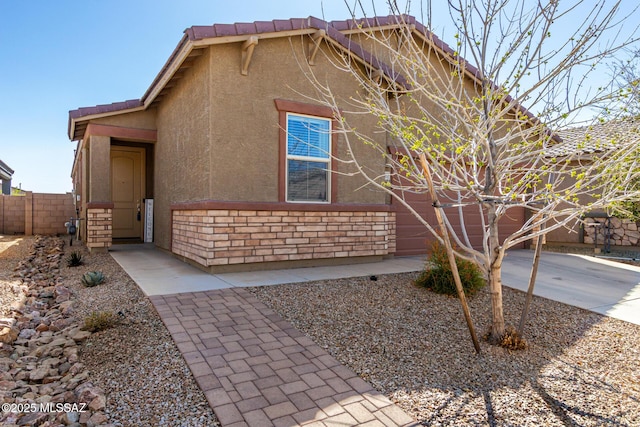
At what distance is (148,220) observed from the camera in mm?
10766

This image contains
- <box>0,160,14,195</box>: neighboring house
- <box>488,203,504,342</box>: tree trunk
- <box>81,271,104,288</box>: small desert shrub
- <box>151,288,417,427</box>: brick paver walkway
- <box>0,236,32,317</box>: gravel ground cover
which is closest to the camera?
<box>151,288,417,427</box>: brick paver walkway

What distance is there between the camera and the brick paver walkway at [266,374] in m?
2.56

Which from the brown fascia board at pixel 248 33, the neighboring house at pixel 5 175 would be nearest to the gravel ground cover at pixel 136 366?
the brown fascia board at pixel 248 33

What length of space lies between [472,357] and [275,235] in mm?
4310

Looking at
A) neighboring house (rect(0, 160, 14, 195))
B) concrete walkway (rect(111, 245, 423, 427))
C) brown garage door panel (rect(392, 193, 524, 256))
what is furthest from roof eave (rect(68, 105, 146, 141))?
neighboring house (rect(0, 160, 14, 195))

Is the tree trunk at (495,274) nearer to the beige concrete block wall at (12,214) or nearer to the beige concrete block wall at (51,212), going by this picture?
the beige concrete block wall at (51,212)

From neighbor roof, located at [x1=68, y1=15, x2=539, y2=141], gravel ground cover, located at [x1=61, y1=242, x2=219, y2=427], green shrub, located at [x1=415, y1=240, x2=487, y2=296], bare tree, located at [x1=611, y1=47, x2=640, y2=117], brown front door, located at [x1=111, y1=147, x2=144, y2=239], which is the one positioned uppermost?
neighbor roof, located at [x1=68, y1=15, x2=539, y2=141]

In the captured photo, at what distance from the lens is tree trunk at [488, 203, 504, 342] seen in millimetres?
3700

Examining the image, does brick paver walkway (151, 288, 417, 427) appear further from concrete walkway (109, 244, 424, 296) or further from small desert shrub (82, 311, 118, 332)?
concrete walkway (109, 244, 424, 296)

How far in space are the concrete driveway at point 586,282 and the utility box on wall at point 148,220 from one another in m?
9.09

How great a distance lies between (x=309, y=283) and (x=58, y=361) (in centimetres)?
→ 343

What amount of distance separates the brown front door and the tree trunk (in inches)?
417

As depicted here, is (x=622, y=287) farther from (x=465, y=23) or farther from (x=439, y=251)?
(x=465, y=23)

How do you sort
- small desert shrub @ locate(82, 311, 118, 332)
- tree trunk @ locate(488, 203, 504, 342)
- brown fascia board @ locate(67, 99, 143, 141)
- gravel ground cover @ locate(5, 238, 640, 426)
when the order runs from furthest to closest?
brown fascia board @ locate(67, 99, 143, 141)
small desert shrub @ locate(82, 311, 118, 332)
tree trunk @ locate(488, 203, 504, 342)
gravel ground cover @ locate(5, 238, 640, 426)
